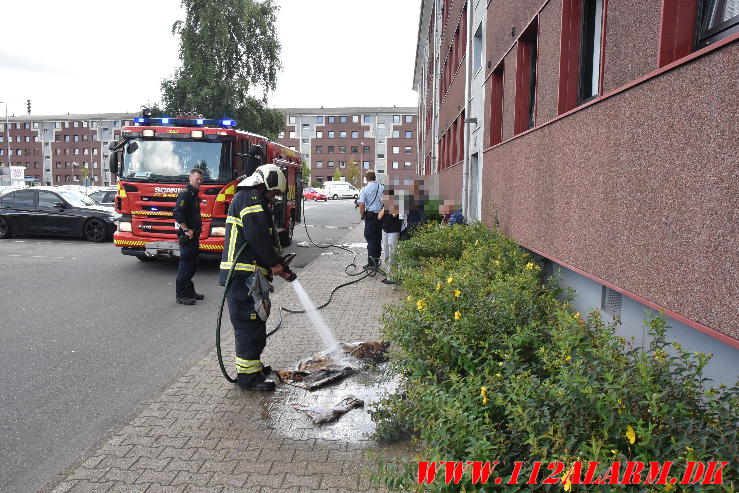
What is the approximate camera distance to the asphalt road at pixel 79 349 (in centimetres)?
420

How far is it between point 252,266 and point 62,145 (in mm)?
120701

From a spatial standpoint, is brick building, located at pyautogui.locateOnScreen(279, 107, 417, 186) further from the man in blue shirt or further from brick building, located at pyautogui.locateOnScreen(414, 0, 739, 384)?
brick building, located at pyautogui.locateOnScreen(414, 0, 739, 384)

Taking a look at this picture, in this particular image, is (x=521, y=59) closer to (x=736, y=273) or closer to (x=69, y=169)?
(x=736, y=273)

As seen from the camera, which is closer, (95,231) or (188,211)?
(188,211)

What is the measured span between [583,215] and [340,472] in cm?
293

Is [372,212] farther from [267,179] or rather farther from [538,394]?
[538,394]

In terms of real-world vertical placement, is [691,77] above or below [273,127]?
below

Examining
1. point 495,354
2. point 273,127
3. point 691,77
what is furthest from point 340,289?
point 273,127

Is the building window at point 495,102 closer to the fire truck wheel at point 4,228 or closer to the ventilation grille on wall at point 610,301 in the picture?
the ventilation grille on wall at point 610,301

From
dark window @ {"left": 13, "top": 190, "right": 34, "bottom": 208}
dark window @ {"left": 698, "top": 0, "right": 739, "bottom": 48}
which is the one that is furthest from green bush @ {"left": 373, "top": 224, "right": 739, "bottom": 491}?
dark window @ {"left": 13, "top": 190, "right": 34, "bottom": 208}

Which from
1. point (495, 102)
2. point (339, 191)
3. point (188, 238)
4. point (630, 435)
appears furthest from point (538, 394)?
point (339, 191)

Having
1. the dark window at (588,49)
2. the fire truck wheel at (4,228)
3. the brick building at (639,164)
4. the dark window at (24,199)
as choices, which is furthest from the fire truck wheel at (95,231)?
the dark window at (588,49)

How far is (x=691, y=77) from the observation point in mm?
3215

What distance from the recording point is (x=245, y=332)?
17.2 ft
